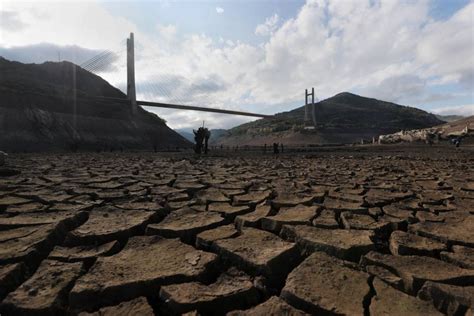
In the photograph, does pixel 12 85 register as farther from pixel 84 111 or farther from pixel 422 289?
pixel 422 289

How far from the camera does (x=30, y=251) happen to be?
1534 millimetres

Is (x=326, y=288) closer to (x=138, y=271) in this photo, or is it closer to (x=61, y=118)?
(x=138, y=271)

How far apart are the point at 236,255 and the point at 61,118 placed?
2689 centimetres

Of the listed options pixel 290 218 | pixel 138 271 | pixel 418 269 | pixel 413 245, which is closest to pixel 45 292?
pixel 138 271

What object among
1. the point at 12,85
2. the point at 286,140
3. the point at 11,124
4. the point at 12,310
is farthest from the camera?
the point at 286,140

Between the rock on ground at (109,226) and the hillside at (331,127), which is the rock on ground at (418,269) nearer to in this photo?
the rock on ground at (109,226)

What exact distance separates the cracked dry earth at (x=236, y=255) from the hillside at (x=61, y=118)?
16381mm

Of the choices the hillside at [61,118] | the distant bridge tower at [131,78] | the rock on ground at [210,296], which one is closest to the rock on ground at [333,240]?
the rock on ground at [210,296]

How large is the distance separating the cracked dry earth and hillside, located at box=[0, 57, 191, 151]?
645 inches

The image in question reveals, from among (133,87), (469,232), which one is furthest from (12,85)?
(469,232)

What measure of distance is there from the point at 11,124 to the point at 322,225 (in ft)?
78.6

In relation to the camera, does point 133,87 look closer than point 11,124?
No

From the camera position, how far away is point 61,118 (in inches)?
961

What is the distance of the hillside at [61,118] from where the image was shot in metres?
20.4
